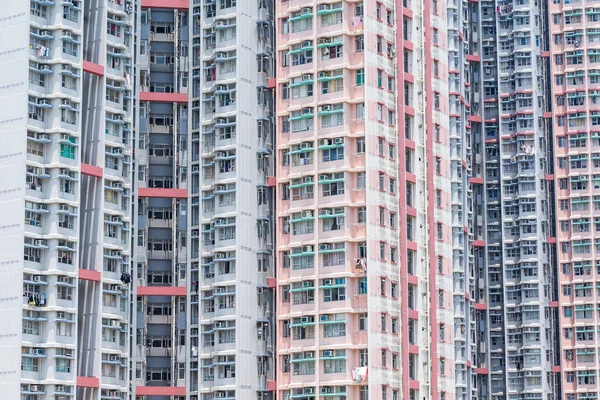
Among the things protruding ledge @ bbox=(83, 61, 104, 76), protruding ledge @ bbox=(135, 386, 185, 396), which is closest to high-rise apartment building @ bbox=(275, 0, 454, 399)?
protruding ledge @ bbox=(135, 386, 185, 396)

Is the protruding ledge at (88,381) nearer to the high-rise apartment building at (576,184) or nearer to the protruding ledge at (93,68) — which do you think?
the protruding ledge at (93,68)

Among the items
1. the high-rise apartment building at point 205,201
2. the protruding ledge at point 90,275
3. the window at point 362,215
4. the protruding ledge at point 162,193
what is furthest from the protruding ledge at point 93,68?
the window at point 362,215

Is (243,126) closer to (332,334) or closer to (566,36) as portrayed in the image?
(332,334)

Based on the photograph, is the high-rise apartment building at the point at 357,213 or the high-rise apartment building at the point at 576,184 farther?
the high-rise apartment building at the point at 576,184

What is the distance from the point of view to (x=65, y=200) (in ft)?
408

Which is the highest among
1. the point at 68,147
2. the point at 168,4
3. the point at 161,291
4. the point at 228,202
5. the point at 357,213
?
the point at 168,4

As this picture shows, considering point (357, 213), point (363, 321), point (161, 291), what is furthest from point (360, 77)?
point (161, 291)

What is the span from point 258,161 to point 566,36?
5294cm

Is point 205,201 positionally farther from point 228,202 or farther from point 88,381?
point 88,381

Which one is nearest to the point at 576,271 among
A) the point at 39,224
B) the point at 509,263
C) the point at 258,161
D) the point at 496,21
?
the point at 509,263

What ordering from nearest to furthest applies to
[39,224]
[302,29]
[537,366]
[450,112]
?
[39,224]
[302,29]
[450,112]
[537,366]

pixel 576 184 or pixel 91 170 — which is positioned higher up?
pixel 576 184

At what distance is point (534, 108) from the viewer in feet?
572

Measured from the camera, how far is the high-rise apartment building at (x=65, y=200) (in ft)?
399
